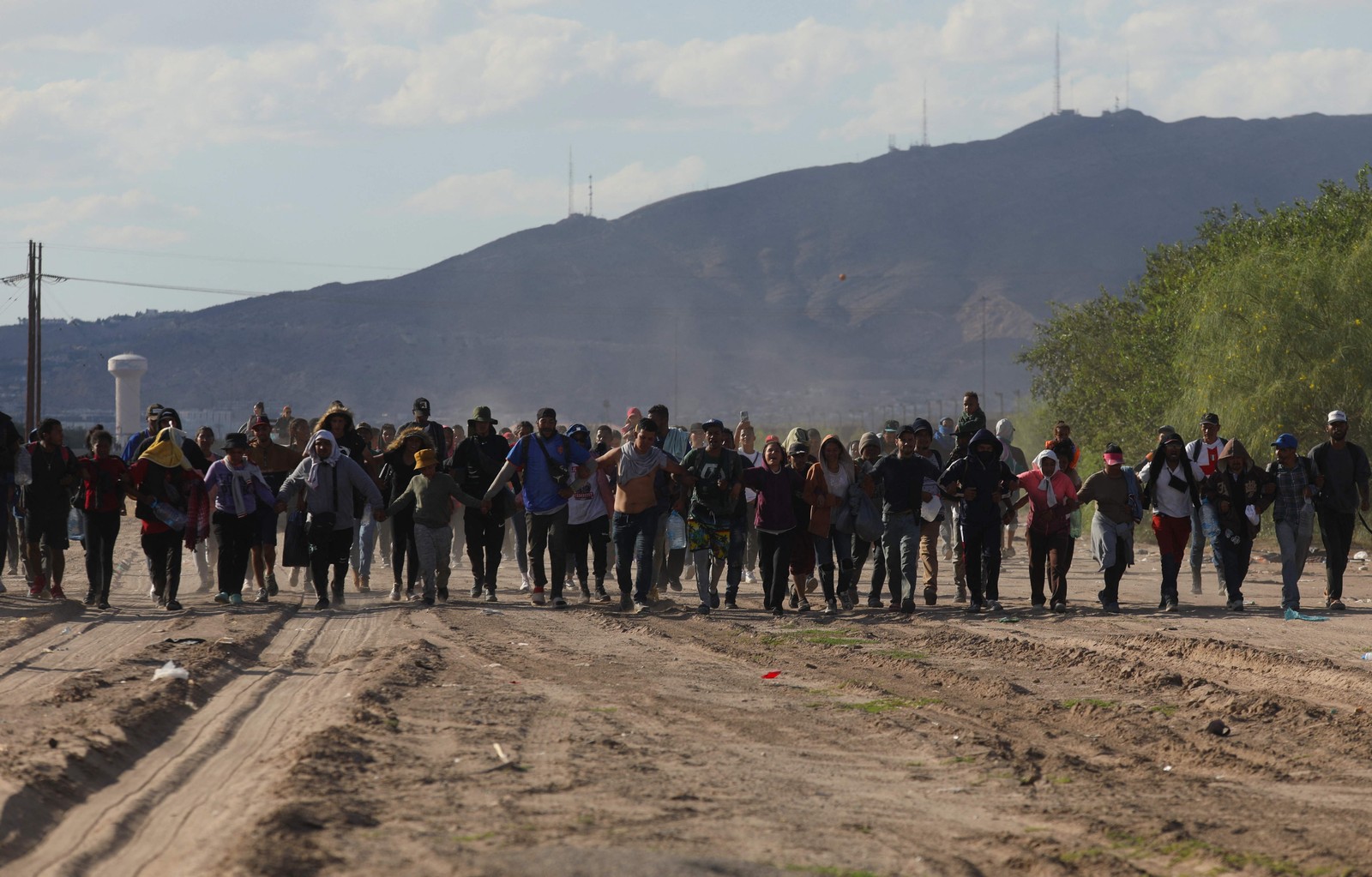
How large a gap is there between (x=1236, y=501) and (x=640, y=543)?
18.5 ft

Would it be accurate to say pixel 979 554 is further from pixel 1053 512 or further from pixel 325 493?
pixel 325 493

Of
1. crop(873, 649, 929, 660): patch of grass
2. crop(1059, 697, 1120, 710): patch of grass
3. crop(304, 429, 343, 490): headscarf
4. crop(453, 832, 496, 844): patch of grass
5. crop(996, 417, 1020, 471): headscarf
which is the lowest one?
crop(453, 832, 496, 844): patch of grass

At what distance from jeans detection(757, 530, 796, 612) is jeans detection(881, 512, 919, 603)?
0.91 metres

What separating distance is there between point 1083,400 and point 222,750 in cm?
3887

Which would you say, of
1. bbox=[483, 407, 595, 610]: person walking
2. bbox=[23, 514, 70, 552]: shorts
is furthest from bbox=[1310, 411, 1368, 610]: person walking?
bbox=[23, 514, 70, 552]: shorts

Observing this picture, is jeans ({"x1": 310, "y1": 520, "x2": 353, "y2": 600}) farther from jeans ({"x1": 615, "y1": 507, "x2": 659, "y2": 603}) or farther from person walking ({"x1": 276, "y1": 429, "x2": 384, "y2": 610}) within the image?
jeans ({"x1": 615, "y1": 507, "x2": 659, "y2": 603})

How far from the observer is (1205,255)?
130 feet

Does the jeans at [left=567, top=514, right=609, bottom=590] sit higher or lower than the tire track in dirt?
higher

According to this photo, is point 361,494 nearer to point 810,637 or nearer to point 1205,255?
point 810,637

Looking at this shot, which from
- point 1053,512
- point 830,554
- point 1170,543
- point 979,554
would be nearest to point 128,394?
point 830,554

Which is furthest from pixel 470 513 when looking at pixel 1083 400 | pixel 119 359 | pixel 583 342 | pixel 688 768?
pixel 583 342

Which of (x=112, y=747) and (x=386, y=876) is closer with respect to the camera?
(x=386, y=876)

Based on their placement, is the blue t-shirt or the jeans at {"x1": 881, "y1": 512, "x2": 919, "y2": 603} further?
the blue t-shirt

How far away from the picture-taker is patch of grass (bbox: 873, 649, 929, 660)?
12172 millimetres
